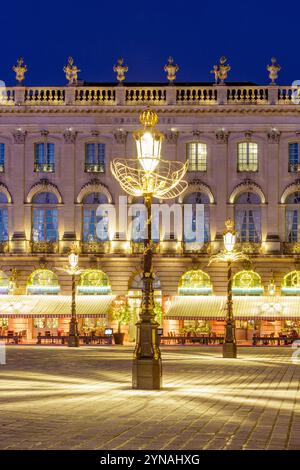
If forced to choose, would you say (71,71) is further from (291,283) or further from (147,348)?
(147,348)

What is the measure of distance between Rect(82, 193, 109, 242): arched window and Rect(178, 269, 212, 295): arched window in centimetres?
522

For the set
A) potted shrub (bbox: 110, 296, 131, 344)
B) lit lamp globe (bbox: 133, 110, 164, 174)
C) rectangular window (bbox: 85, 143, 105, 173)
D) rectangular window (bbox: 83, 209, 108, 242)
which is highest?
rectangular window (bbox: 85, 143, 105, 173)

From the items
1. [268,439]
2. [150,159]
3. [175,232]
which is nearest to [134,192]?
[150,159]

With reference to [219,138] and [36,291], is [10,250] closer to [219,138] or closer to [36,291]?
[36,291]

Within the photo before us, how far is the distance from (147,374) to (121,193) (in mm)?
40218

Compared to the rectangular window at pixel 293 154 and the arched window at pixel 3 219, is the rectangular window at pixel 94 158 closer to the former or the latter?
the arched window at pixel 3 219

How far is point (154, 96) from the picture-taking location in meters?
62.6

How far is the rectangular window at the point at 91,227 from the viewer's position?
6122 centimetres

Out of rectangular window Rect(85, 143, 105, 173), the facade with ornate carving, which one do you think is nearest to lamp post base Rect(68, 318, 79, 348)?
the facade with ornate carving

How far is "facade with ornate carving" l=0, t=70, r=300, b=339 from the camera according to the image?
60.1 meters

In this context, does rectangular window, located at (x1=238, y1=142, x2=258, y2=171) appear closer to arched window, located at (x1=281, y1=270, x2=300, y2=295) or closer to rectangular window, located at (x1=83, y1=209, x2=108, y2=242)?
arched window, located at (x1=281, y1=270, x2=300, y2=295)

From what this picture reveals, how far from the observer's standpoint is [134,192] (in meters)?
23.7

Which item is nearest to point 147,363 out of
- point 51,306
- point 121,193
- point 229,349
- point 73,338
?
point 229,349

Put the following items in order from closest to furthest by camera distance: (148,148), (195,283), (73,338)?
(148,148) → (73,338) → (195,283)
